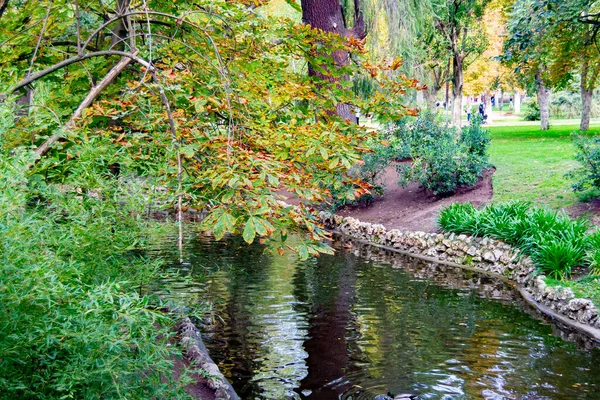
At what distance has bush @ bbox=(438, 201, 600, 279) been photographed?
34.5 feet

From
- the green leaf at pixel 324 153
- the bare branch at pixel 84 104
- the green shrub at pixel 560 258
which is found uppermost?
the bare branch at pixel 84 104

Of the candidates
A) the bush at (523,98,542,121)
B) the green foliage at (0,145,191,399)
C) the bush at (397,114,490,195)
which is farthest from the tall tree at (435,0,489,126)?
the green foliage at (0,145,191,399)

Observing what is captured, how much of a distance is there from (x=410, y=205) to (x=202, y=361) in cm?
1261

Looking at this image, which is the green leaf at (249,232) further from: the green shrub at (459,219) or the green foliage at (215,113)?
the green shrub at (459,219)

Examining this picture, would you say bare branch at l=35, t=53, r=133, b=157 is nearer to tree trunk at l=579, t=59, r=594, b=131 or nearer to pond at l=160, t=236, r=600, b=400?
pond at l=160, t=236, r=600, b=400

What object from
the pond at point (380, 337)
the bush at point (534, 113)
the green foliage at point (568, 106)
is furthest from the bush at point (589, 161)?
the green foliage at point (568, 106)

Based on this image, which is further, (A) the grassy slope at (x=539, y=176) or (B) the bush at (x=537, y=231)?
(B) the bush at (x=537, y=231)

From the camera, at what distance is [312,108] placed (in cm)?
659

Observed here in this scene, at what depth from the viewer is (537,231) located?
11.6 metres

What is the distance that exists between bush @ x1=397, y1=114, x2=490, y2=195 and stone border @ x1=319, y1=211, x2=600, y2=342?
2161mm

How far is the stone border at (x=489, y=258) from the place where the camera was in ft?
29.9

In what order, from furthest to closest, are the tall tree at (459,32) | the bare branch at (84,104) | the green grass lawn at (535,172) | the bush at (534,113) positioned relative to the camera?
the bush at (534,113) < the tall tree at (459,32) < the green grass lawn at (535,172) < the bare branch at (84,104)

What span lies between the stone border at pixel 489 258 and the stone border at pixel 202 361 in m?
5.08

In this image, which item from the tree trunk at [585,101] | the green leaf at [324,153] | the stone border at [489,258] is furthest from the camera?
the tree trunk at [585,101]
